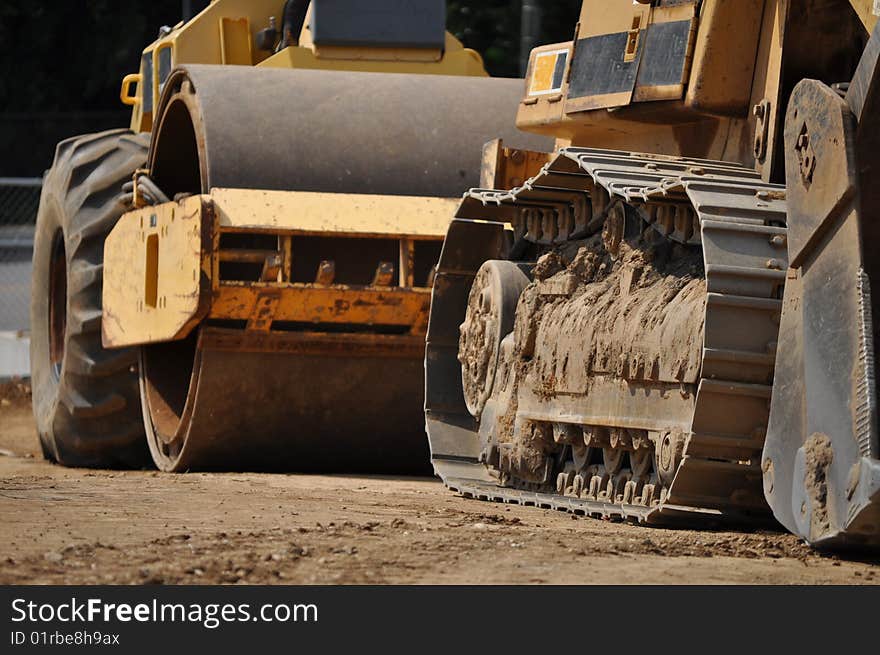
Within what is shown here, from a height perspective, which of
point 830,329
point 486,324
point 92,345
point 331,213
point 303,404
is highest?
point 331,213

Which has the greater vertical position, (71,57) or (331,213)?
(71,57)

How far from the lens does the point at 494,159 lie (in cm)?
826

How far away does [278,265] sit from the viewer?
829cm

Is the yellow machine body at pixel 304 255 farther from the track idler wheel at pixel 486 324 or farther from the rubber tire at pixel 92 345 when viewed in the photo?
the rubber tire at pixel 92 345

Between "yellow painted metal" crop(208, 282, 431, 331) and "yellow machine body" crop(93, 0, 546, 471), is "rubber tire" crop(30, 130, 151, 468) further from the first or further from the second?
"yellow painted metal" crop(208, 282, 431, 331)

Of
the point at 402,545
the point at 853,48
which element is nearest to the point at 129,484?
the point at 402,545

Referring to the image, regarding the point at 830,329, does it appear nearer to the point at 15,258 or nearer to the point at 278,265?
the point at 278,265

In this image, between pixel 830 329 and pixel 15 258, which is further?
pixel 15 258

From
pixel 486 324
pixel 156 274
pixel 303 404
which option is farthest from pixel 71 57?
pixel 486 324

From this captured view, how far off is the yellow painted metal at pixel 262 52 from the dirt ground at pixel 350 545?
368 cm

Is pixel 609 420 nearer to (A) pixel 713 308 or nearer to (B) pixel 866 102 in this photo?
(A) pixel 713 308

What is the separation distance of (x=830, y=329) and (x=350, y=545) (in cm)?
146

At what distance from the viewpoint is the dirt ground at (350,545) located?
15.3ft
